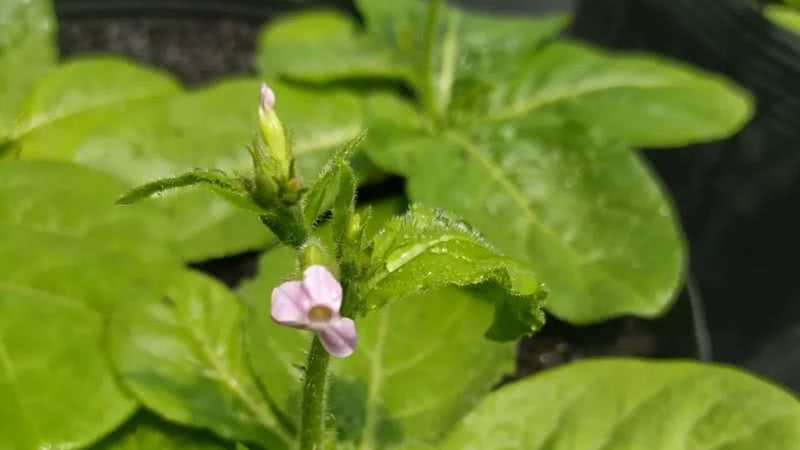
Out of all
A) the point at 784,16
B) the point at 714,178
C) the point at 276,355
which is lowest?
the point at 714,178

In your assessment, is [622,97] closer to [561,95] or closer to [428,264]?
[561,95]

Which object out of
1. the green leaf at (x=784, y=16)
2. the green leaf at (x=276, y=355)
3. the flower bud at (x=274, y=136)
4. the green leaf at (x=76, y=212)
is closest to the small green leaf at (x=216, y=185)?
the flower bud at (x=274, y=136)

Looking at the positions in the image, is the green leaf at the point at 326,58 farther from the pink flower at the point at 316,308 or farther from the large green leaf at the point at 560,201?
the pink flower at the point at 316,308

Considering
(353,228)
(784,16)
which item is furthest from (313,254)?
(784,16)

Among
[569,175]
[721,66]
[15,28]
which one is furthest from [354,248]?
[721,66]

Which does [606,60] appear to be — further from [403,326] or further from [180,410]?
[180,410]

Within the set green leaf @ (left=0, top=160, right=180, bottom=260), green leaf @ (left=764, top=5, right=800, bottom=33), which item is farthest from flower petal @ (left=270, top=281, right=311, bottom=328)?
green leaf @ (left=764, top=5, right=800, bottom=33)
